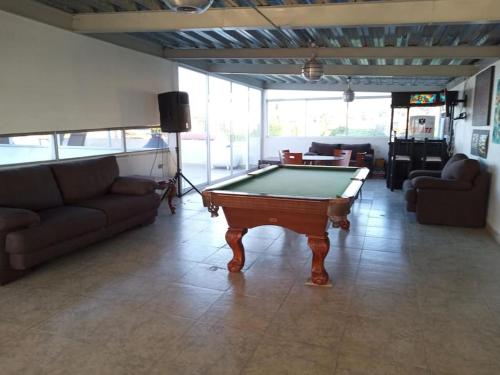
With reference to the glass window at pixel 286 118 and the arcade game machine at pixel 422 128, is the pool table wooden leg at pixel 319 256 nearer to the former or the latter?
the arcade game machine at pixel 422 128

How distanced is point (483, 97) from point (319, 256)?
13.8 ft

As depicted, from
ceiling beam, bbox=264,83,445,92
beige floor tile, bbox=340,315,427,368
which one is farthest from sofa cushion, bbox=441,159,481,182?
ceiling beam, bbox=264,83,445,92

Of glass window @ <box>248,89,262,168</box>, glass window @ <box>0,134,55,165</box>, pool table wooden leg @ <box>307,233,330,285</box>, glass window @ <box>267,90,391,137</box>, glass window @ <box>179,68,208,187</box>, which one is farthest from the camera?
glass window @ <box>248,89,262,168</box>

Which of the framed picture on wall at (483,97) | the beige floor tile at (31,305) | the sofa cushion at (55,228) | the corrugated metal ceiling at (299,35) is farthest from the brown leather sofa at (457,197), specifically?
the beige floor tile at (31,305)

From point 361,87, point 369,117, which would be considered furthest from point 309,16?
point 369,117

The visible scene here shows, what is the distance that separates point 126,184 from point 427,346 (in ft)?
12.9

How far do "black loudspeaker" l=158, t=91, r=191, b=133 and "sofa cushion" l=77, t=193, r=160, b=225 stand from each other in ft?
4.88

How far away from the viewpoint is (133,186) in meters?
5.02

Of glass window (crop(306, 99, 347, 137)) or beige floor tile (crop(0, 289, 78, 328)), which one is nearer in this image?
beige floor tile (crop(0, 289, 78, 328))

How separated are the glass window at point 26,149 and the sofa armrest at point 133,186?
855 mm

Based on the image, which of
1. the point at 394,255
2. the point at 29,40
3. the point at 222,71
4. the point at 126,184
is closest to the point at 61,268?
the point at 126,184

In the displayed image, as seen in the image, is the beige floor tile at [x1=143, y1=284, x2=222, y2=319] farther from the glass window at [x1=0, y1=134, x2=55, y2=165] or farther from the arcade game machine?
the arcade game machine

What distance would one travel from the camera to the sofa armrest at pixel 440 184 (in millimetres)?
5340

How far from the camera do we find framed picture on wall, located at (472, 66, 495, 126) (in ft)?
17.9
